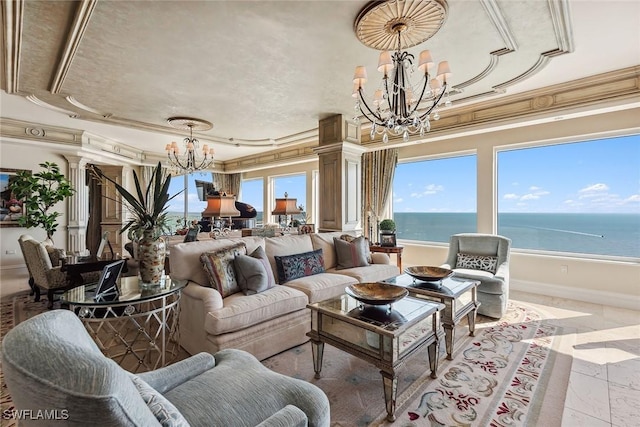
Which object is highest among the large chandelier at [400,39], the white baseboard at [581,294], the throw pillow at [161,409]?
the large chandelier at [400,39]

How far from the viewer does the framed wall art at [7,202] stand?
5.40 m

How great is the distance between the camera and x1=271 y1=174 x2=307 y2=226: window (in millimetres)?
7750

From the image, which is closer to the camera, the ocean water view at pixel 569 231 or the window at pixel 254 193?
the ocean water view at pixel 569 231

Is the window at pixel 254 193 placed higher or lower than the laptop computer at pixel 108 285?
higher

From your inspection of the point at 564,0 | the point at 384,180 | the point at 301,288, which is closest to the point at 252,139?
the point at 384,180

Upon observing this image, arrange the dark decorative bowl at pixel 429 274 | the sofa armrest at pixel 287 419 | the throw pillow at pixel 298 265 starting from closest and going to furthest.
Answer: the sofa armrest at pixel 287 419 → the dark decorative bowl at pixel 429 274 → the throw pillow at pixel 298 265

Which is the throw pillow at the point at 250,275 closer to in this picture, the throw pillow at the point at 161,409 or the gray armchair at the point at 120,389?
the gray armchair at the point at 120,389

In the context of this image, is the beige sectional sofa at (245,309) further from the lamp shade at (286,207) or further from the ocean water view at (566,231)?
the lamp shade at (286,207)

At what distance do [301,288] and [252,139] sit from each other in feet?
14.5

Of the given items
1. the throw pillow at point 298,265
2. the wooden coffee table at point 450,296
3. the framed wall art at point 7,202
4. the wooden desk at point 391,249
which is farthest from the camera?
the framed wall art at point 7,202

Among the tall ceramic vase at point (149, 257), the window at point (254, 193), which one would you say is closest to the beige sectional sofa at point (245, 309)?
the tall ceramic vase at point (149, 257)

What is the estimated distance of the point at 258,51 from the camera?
9.05 feet

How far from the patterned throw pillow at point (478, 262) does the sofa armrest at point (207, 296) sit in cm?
314

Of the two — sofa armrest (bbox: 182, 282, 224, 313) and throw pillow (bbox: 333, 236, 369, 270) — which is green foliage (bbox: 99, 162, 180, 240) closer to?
sofa armrest (bbox: 182, 282, 224, 313)
